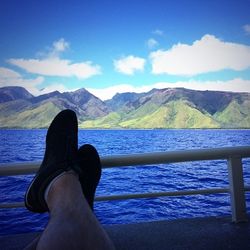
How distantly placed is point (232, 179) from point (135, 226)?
760mm

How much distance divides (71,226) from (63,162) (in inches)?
16.0

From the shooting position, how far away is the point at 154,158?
5.00ft

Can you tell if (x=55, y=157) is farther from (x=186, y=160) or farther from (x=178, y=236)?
(x=178, y=236)

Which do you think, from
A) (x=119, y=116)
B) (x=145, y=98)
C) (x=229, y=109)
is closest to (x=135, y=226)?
(x=229, y=109)

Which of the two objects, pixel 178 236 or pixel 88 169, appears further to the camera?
pixel 178 236

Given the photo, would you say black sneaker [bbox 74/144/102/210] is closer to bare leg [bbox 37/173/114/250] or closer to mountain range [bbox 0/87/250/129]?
bare leg [bbox 37/173/114/250]

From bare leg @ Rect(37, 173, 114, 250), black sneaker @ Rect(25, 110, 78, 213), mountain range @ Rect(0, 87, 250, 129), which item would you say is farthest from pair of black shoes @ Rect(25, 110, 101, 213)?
mountain range @ Rect(0, 87, 250, 129)

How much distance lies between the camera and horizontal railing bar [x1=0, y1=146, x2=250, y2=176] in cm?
139

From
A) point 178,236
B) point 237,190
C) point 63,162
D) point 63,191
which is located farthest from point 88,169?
point 237,190

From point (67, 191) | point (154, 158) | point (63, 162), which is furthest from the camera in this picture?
point (154, 158)

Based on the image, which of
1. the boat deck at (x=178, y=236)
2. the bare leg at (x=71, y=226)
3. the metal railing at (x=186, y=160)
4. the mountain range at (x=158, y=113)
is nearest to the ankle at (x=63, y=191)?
the bare leg at (x=71, y=226)

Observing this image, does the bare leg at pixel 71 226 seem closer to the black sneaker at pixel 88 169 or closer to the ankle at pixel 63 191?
the ankle at pixel 63 191

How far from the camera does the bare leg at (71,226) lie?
767 mm

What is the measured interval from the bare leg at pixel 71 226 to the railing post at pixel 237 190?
3.79 ft
